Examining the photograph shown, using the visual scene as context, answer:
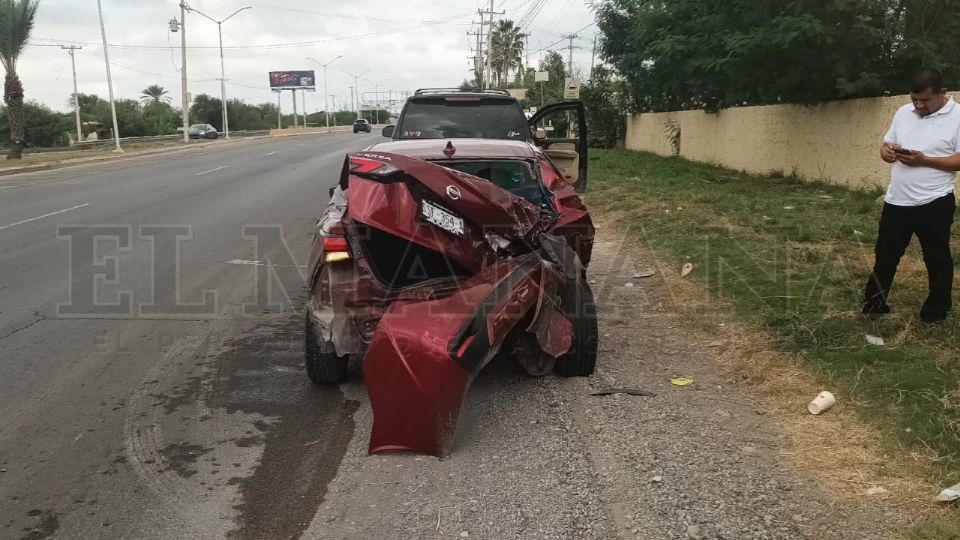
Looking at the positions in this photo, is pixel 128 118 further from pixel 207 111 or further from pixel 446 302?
pixel 446 302

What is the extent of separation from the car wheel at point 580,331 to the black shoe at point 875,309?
2213 mm

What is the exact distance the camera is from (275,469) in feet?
12.2

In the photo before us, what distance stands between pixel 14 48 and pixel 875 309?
34.6m

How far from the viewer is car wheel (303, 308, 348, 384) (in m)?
4.70

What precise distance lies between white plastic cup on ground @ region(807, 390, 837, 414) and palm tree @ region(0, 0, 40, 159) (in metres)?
34.1

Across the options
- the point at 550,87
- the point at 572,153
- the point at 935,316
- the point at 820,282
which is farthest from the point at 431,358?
the point at 550,87

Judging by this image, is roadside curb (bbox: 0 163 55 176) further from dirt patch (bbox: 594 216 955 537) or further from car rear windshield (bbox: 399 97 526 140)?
dirt patch (bbox: 594 216 955 537)

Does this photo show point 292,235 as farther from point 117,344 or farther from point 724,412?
point 724,412

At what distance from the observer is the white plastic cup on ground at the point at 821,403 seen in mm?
4195

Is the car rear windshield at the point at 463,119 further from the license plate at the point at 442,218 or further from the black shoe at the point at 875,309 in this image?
the license plate at the point at 442,218

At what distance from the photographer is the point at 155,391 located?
4766mm

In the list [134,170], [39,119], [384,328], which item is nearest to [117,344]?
[384,328]

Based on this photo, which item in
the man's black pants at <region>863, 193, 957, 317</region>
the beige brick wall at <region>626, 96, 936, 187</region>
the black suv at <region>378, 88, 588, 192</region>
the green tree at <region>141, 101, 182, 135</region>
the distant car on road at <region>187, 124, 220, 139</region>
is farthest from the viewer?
the green tree at <region>141, 101, 182, 135</region>

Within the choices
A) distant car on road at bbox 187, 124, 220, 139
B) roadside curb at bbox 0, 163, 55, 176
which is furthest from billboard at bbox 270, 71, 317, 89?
roadside curb at bbox 0, 163, 55, 176
